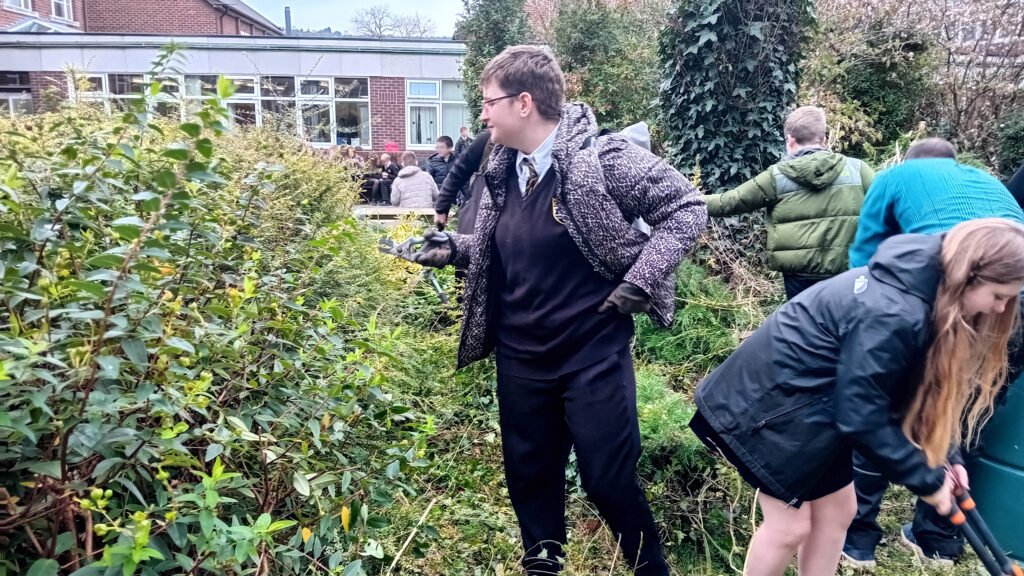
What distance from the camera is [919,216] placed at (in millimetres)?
3389

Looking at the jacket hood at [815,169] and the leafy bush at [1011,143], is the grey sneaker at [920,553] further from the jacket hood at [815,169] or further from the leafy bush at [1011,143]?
the leafy bush at [1011,143]

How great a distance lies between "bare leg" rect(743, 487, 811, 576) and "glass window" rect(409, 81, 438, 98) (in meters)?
23.1

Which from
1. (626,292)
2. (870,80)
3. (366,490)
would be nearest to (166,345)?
(366,490)

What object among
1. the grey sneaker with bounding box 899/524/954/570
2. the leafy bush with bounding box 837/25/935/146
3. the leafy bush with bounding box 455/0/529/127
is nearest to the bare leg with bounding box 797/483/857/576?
the grey sneaker with bounding box 899/524/954/570

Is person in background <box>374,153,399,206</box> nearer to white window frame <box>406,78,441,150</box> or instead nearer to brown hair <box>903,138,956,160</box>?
white window frame <box>406,78,441,150</box>

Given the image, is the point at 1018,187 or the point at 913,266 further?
the point at 1018,187

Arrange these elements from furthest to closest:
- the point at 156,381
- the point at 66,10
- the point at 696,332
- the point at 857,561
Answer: the point at 66,10, the point at 696,332, the point at 857,561, the point at 156,381

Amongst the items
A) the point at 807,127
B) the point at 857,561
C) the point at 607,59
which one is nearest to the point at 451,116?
the point at 607,59

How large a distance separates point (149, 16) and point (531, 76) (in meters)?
36.0

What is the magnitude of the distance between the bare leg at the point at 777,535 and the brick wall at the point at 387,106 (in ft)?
74.0

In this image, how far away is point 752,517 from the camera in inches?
128

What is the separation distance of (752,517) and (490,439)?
1.38 m

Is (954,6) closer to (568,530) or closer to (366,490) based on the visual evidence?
(568,530)

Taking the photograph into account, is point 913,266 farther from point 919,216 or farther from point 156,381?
point 156,381
